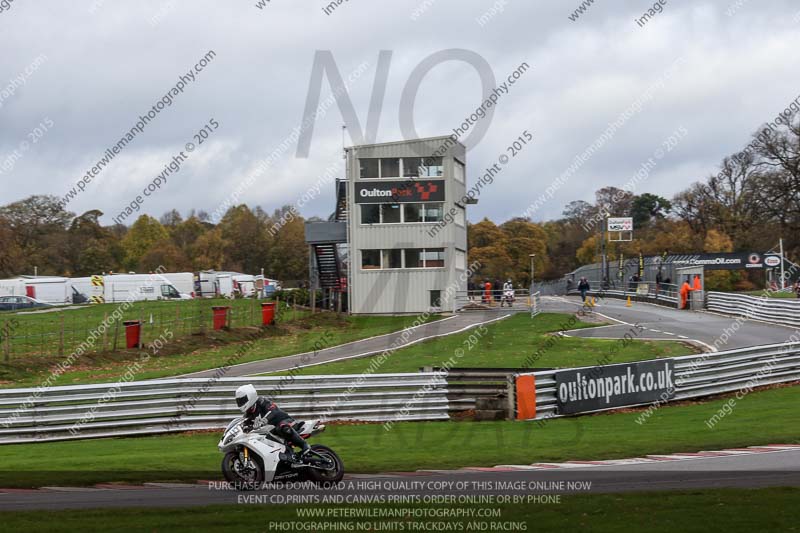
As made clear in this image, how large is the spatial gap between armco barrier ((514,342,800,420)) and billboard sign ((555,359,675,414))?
57 millimetres

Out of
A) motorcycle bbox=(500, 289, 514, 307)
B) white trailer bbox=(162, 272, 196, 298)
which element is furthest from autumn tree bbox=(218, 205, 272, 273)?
motorcycle bbox=(500, 289, 514, 307)

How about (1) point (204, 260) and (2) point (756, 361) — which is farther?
(1) point (204, 260)

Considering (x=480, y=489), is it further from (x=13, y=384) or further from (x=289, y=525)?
(x=13, y=384)

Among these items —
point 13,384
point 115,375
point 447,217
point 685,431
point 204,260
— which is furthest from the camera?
point 204,260

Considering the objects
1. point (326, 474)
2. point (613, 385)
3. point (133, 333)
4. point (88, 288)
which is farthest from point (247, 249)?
point (326, 474)

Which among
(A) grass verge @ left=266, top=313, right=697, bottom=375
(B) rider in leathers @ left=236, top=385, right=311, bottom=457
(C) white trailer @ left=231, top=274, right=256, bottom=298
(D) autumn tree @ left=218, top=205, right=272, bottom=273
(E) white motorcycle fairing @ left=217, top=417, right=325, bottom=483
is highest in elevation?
(D) autumn tree @ left=218, top=205, right=272, bottom=273

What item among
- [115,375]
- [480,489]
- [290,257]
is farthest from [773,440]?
[290,257]

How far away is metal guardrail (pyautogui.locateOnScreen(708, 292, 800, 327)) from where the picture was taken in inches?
1646

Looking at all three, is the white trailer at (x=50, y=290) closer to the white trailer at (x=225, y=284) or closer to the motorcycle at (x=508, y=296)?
the white trailer at (x=225, y=284)

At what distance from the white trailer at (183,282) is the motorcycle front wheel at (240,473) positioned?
65008 mm

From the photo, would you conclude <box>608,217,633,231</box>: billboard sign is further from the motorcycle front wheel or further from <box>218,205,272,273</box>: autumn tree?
the motorcycle front wheel

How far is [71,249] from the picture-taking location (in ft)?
362

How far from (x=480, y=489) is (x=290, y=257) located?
325 feet

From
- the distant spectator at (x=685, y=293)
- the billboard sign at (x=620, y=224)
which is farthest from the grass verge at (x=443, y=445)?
the billboard sign at (x=620, y=224)
